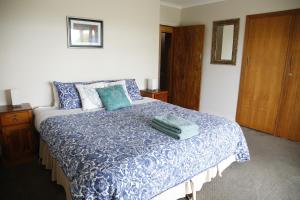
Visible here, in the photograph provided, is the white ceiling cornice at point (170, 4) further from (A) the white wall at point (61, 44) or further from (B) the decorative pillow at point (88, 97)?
(B) the decorative pillow at point (88, 97)

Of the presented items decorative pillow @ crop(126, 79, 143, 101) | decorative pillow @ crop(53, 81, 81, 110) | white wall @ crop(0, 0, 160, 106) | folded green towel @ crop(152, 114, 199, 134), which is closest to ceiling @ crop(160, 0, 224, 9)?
white wall @ crop(0, 0, 160, 106)

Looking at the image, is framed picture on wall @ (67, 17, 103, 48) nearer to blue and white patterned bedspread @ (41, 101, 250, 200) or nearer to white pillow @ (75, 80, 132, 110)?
white pillow @ (75, 80, 132, 110)

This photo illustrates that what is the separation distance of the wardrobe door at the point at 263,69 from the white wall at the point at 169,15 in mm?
1736

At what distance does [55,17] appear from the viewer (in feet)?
A: 9.71

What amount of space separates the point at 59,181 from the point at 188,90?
3617 mm

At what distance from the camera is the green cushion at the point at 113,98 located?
9.31 ft

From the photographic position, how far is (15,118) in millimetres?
2545

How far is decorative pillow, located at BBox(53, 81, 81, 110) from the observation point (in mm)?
2828

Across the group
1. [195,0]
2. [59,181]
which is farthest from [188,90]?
[59,181]

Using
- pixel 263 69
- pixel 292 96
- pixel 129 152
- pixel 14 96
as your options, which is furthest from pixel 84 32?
pixel 292 96

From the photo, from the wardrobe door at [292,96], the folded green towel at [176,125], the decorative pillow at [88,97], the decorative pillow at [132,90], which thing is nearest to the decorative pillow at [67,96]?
the decorative pillow at [88,97]

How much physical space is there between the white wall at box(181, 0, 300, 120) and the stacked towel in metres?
2.62

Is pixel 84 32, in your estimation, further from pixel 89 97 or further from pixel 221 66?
pixel 221 66

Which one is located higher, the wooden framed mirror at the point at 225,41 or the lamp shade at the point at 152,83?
the wooden framed mirror at the point at 225,41
